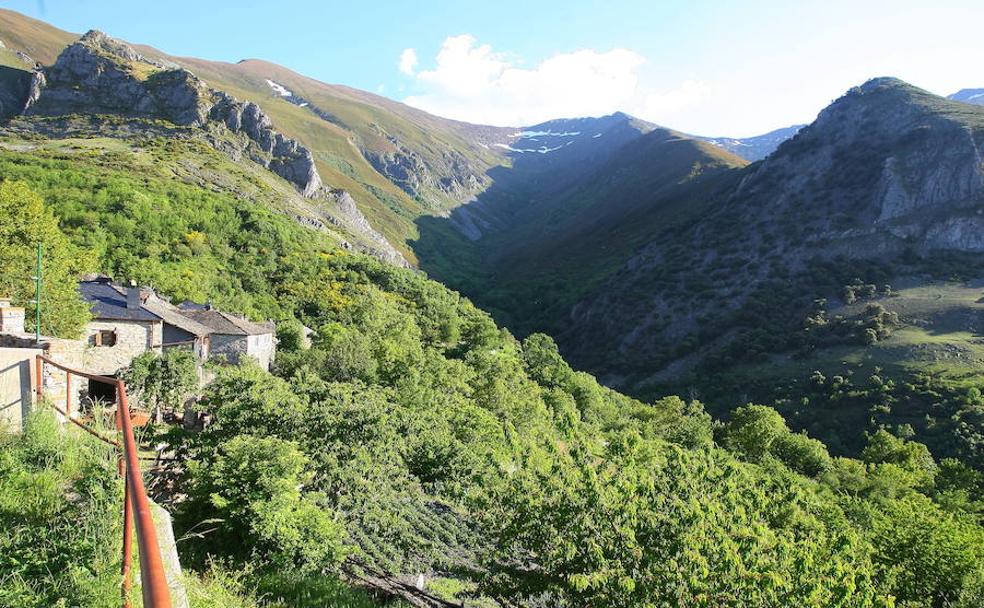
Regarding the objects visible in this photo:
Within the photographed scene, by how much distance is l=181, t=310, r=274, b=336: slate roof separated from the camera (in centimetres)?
3462

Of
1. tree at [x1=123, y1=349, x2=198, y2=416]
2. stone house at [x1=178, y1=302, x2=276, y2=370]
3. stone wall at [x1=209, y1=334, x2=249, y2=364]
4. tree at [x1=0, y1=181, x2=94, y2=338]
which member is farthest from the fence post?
stone wall at [x1=209, y1=334, x2=249, y2=364]

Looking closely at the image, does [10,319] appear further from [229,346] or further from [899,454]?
[899,454]

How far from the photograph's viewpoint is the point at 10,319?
513 inches

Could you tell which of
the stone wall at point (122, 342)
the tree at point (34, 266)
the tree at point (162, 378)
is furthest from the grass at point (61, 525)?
the stone wall at point (122, 342)

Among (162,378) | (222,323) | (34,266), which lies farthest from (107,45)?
(162,378)

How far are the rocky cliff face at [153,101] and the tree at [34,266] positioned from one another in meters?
74.3

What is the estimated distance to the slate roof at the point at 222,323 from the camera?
1363 inches

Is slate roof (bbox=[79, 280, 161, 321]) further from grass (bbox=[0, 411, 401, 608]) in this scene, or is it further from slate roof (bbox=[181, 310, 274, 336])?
grass (bbox=[0, 411, 401, 608])

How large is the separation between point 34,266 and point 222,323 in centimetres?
1029

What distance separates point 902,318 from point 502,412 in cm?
7301

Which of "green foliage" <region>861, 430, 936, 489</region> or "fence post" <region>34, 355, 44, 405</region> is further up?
"fence post" <region>34, 355, 44, 405</region>

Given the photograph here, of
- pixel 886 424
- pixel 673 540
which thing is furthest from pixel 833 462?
pixel 673 540

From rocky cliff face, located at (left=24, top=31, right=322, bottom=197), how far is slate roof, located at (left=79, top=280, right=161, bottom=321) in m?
75.1

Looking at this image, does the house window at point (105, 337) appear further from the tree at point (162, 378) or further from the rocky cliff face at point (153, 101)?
the rocky cliff face at point (153, 101)
